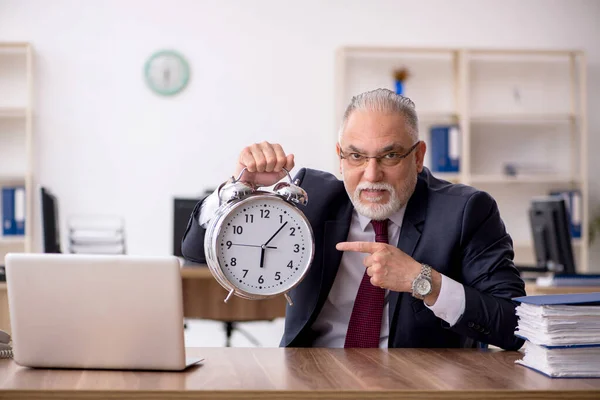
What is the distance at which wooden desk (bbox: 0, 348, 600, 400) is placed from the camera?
1.26m

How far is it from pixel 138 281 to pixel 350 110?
2.94 ft

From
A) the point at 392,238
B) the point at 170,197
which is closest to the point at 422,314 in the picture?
the point at 392,238

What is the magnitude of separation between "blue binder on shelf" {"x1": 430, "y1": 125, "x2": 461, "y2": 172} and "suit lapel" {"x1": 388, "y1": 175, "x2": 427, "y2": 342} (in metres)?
3.35

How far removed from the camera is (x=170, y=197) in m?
5.59

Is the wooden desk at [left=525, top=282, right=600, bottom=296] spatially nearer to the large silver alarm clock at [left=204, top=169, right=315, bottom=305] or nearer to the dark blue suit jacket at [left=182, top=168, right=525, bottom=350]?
the dark blue suit jacket at [left=182, top=168, right=525, bottom=350]

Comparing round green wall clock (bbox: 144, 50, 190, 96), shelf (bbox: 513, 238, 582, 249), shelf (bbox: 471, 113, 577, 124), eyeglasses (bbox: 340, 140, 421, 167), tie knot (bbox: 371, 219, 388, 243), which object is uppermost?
round green wall clock (bbox: 144, 50, 190, 96)

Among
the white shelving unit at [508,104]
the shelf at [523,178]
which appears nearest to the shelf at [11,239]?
the white shelving unit at [508,104]

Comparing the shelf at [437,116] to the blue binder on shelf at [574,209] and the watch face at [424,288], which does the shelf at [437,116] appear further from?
the watch face at [424,288]

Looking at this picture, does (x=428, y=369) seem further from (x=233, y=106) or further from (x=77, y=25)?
(x=77, y=25)

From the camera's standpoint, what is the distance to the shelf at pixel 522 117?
217 inches

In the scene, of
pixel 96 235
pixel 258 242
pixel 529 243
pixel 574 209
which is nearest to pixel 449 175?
pixel 529 243

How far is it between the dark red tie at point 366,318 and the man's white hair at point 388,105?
→ 421 millimetres

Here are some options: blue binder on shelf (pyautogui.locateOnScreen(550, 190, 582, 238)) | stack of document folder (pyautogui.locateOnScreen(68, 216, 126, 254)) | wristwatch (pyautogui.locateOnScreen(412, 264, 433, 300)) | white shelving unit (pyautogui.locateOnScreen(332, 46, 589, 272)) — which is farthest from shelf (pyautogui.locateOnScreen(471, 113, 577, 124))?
wristwatch (pyautogui.locateOnScreen(412, 264, 433, 300))

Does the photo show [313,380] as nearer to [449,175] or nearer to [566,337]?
[566,337]
